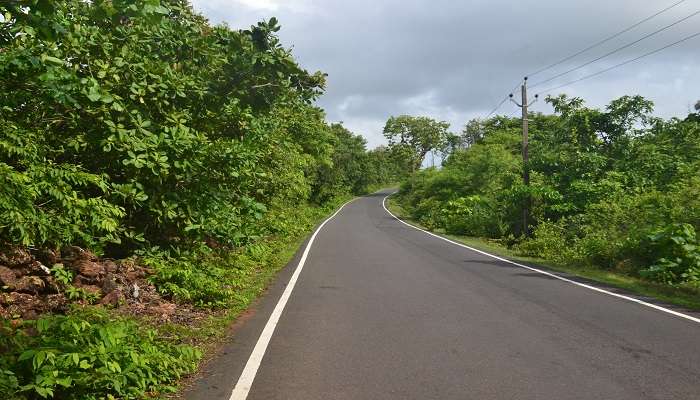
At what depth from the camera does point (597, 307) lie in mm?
9117

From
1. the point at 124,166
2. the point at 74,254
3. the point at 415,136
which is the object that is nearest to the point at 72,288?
the point at 74,254

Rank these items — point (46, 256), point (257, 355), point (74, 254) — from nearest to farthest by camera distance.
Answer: point (257, 355)
point (46, 256)
point (74, 254)

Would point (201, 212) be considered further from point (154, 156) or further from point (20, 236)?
point (20, 236)

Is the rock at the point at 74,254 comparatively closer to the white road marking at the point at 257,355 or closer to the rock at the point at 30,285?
the rock at the point at 30,285

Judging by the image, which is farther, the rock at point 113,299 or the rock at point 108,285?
the rock at point 108,285

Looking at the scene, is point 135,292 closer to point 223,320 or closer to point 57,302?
point 57,302

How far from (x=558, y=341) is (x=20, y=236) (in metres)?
6.67

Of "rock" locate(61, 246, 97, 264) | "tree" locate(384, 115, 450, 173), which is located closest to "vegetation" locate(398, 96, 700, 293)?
"rock" locate(61, 246, 97, 264)

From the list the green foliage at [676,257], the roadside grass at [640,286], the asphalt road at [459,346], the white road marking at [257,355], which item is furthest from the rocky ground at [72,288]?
the green foliage at [676,257]

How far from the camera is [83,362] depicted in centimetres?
448

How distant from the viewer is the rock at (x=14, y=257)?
741 cm

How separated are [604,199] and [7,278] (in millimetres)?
20862

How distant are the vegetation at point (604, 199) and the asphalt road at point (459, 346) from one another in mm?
4567

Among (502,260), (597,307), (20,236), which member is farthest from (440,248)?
(20,236)
